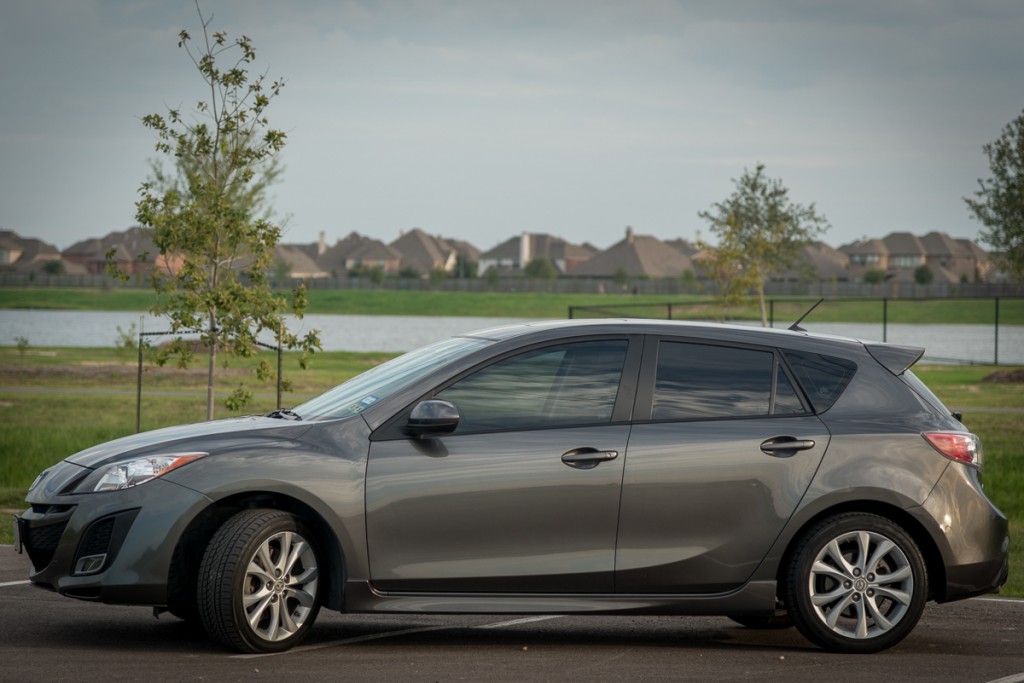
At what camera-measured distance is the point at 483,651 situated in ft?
22.4

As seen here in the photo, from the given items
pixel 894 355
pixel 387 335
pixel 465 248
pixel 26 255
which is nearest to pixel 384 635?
pixel 894 355

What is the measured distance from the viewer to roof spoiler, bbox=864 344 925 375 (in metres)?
7.29

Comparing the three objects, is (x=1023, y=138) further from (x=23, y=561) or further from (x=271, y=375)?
(x=23, y=561)

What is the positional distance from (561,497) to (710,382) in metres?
1.02

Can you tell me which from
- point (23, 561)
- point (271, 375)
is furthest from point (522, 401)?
point (271, 375)

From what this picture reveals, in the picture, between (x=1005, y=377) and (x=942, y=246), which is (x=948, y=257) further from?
(x=1005, y=377)

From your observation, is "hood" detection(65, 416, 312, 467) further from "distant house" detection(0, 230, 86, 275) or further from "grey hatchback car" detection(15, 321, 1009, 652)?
"distant house" detection(0, 230, 86, 275)

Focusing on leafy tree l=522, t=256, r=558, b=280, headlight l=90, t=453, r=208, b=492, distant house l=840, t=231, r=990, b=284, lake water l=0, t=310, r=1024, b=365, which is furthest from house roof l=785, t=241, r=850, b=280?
headlight l=90, t=453, r=208, b=492

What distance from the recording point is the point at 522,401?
6.80 metres

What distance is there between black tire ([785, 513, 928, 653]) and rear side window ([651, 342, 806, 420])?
0.67 m

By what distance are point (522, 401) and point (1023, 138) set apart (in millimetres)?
35270

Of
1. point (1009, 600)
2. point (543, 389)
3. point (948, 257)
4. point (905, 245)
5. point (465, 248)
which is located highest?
point (905, 245)

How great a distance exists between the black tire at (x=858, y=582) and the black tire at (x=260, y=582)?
242cm

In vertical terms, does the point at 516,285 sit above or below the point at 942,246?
below
